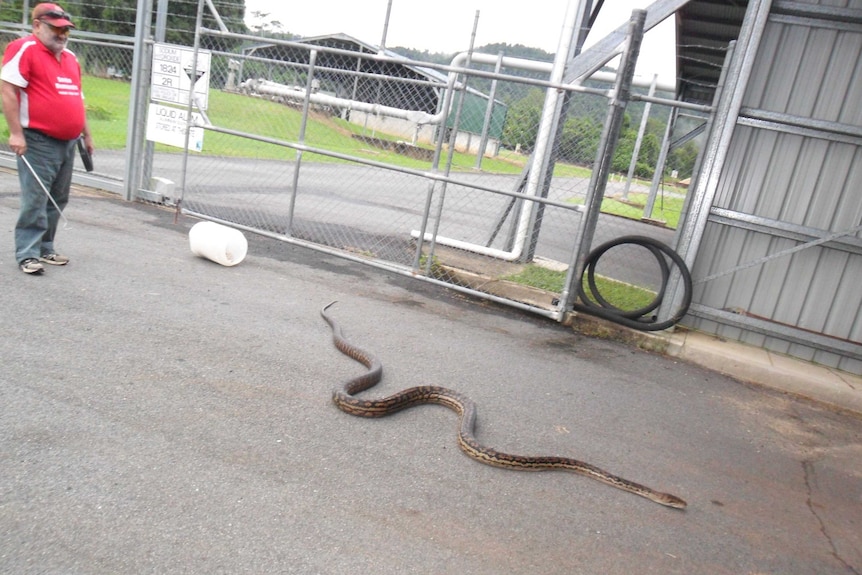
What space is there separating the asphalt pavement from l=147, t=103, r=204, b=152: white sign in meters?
2.97

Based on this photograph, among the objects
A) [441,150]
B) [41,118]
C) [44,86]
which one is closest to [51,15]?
[44,86]

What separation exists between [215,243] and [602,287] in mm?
5593

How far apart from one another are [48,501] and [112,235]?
5.96 meters

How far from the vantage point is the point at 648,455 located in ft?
16.2

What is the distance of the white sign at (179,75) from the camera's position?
962 centimetres


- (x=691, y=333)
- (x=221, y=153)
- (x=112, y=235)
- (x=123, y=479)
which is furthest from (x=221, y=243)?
(x=221, y=153)

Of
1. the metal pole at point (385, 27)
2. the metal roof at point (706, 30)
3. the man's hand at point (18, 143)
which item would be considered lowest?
the man's hand at point (18, 143)

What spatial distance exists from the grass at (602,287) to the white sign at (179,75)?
18.0ft

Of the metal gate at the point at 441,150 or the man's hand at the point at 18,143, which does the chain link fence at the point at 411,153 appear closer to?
the metal gate at the point at 441,150

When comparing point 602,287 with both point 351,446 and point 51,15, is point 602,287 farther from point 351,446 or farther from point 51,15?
point 51,15

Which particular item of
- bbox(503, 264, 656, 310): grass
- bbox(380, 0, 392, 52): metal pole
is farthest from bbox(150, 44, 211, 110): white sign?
bbox(503, 264, 656, 310): grass

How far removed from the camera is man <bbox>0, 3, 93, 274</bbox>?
6.01 m

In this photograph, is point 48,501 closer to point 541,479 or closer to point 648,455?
point 541,479

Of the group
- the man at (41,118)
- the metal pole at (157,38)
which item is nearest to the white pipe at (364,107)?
the metal pole at (157,38)
